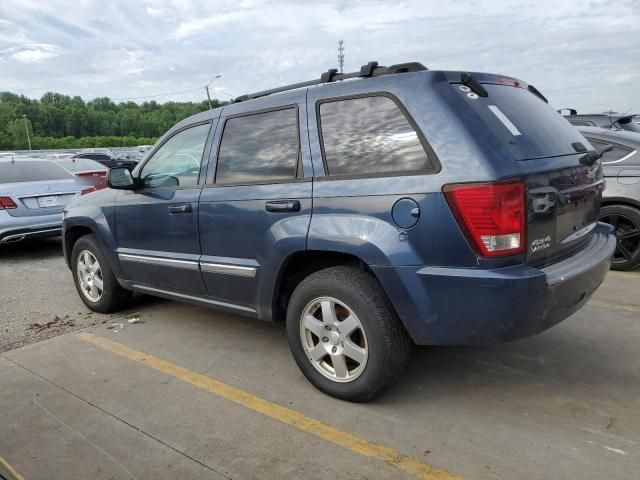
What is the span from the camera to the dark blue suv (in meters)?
2.61

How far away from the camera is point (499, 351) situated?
3.83 metres

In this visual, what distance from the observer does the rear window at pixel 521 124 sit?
9.09 ft

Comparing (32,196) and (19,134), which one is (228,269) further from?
(19,134)

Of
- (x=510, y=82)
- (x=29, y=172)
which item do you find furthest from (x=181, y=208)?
(x=29, y=172)

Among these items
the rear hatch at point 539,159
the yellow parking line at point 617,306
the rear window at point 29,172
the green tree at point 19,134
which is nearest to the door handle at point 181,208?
the rear hatch at point 539,159

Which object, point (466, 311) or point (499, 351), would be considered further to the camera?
point (499, 351)

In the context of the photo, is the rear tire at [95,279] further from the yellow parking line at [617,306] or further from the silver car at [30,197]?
the yellow parking line at [617,306]

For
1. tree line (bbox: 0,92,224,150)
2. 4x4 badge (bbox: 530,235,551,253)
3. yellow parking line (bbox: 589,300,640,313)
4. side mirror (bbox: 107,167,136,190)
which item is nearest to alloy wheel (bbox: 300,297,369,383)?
4x4 badge (bbox: 530,235,551,253)

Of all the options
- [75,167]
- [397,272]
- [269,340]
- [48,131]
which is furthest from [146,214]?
[48,131]

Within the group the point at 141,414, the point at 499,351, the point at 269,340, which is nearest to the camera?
the point at 141,414

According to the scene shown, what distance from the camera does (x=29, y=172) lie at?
27.2 ft

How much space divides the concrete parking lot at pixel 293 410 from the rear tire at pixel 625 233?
1.35 meters

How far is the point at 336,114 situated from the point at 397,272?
1.05 meters

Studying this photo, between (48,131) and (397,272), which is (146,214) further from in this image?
(48,131)
